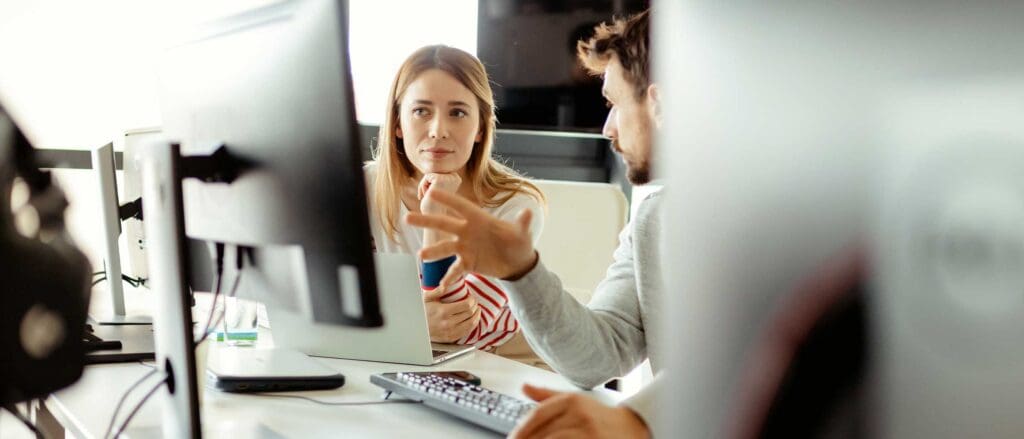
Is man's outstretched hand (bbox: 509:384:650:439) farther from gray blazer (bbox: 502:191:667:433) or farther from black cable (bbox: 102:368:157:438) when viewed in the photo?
black cable (bbox: 102:368:157:438)

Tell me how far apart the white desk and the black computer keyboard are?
0.06 feet

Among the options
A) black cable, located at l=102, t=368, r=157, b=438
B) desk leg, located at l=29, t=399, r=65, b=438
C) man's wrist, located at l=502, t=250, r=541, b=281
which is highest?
man's wrist, located at l=502, t=250, r=541, b=281

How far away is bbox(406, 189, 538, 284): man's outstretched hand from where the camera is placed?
107 cm

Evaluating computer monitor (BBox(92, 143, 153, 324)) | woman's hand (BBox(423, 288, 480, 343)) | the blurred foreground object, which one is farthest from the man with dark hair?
computer monitor (BBox(92, 143, 153, 324))

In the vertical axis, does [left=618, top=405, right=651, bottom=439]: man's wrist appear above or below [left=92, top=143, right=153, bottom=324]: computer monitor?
below

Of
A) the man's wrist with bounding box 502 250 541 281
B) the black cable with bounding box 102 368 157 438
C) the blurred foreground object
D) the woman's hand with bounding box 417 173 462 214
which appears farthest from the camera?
the woman's hand with bounding box 417 173 462 214

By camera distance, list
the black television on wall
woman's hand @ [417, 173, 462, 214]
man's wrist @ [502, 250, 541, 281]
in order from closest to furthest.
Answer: man's wrist @ [502, 250, 541, 281] < woman's hand @ [417, 173, 462, 214] < the black television on wall

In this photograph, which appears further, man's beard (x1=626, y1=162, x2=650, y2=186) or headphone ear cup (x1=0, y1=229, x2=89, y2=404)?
man's beard (x1=626, y1=162, x2=650, y2=186)

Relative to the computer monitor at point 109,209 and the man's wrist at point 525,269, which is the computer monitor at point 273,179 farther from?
the computer monitor at point 109,209

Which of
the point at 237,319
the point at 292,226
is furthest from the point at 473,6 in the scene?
the point at 292,226

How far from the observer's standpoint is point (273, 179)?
36.4 inches

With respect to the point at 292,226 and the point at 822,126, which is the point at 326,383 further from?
the point at 822,126

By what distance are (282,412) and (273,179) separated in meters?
0.34

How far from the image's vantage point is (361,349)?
1414 millimetres
